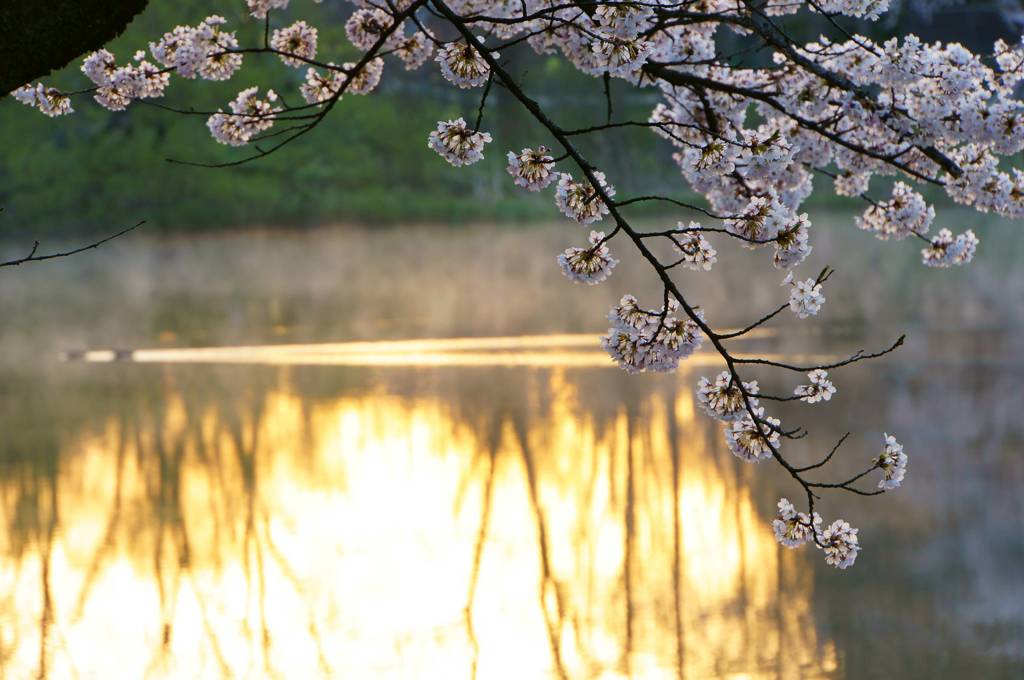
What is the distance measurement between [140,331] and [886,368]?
682 centimetres

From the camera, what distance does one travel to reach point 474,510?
21.1 ft

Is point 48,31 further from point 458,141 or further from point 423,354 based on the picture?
point 423,354

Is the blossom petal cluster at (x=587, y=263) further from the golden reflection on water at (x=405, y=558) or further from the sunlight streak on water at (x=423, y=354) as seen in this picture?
the sunlight streak on water at (x=423, y=354)

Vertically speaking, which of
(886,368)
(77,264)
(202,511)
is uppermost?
(77,264)

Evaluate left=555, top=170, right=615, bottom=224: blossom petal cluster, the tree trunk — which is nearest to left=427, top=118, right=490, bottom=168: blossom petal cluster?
left=555, top=170, right=615, bottom=224: blossom petal cluster

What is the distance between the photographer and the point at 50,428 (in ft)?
27.8

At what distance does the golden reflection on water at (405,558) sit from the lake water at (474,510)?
0.06 feet

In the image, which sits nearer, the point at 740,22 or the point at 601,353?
the point at 740,22

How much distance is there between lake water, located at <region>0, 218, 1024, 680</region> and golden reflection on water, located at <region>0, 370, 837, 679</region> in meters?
0.02

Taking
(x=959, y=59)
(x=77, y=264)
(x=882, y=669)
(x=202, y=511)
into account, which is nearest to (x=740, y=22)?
(x=959, y=59)

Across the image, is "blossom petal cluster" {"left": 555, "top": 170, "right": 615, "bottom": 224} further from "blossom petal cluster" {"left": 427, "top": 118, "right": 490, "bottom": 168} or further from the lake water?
the lake water

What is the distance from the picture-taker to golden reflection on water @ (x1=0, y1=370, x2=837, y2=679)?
4648 mm

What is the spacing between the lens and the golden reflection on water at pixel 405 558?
465 cm

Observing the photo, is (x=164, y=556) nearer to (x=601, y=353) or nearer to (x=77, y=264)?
(x=601, y=353)
